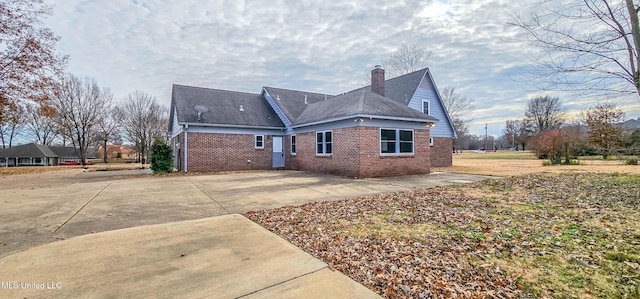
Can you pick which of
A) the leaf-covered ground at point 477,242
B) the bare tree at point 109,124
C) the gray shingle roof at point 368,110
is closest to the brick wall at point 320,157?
the gray shingle roof at point 368,110

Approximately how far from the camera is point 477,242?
396cm

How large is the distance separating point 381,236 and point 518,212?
141 inches

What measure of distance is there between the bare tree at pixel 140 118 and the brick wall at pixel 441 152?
119 feet

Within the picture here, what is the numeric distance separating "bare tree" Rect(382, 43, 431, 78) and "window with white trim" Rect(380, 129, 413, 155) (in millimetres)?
20069

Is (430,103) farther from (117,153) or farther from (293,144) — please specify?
(117,153)

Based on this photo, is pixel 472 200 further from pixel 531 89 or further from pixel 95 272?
pixel 95 272

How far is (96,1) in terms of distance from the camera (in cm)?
1106

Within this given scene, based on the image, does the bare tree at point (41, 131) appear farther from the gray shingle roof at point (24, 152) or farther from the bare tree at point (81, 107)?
the bare tree at point (81, 107)

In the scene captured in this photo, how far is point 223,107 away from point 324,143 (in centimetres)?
832

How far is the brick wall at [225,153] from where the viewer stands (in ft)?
52.8

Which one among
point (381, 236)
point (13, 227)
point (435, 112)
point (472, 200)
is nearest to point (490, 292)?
point (381, 236)

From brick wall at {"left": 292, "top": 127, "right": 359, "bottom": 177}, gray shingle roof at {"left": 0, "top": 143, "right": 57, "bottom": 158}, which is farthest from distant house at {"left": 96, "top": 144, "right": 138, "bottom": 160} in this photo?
brick wall at {"left": 292, "top": 127, "right": 359, "bottom": 177}

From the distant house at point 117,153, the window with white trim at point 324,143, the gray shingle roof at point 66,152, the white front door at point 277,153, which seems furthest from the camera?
the distant house at point 117,153

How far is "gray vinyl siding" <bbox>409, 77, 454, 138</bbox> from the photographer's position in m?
20.5
